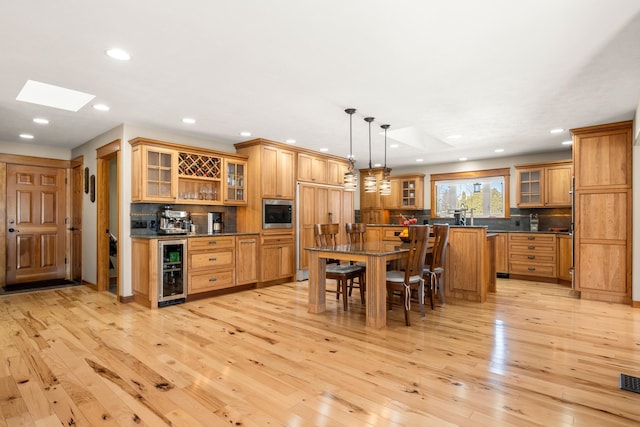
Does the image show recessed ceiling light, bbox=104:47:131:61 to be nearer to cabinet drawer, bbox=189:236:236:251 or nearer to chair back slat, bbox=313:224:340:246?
cabinet drawer, bbox=189:236:236:251

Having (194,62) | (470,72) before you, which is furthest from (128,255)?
(470,72)

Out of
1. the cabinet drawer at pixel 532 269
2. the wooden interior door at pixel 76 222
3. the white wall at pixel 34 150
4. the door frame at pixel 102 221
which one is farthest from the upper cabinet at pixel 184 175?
the cabinet drawer at pixel 532 269

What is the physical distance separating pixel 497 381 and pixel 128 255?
4.50 metres

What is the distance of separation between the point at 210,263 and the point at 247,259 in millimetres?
636

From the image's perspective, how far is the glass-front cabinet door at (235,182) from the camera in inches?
221

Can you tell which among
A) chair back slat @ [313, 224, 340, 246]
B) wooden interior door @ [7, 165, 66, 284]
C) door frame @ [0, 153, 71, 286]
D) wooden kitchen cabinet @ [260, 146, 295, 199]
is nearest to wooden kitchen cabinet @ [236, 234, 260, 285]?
wooden kitchen cabinet @ [260, 146, 295, 199]

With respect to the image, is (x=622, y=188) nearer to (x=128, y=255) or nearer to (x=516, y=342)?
(x=516, y=342)

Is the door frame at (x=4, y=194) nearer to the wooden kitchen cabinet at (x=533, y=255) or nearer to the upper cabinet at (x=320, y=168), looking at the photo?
the upper cabinet at (x=320, y=168)

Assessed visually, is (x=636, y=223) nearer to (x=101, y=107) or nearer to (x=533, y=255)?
(x=533, y=255)

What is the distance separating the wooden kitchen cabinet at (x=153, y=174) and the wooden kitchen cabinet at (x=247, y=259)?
1.17m

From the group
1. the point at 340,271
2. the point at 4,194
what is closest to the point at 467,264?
the point at 340,271

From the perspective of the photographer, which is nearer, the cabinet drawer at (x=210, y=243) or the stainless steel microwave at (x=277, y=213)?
the cabinet drawer at (x=210, y=243)

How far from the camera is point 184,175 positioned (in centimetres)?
509

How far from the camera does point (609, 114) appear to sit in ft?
14.1
